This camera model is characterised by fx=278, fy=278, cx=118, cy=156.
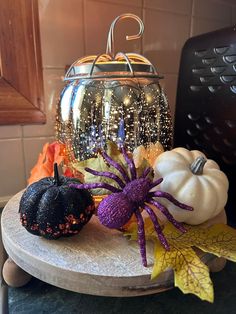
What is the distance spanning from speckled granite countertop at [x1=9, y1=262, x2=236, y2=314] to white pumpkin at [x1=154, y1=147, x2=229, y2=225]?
0.10 m

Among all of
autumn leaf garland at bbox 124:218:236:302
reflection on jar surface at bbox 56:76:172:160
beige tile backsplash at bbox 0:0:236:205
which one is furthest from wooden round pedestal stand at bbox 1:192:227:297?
beige tile backsplash at bbox 0:0:236:205

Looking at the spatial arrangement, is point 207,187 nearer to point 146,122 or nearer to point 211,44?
point 146,122

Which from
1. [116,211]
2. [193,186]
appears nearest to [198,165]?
[193,186]

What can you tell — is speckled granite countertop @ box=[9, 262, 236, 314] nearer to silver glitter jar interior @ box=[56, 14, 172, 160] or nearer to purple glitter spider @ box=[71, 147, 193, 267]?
purple glitter spider @ box=[71, 147, 193, 267]

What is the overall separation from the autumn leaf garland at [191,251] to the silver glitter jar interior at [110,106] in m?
0.15

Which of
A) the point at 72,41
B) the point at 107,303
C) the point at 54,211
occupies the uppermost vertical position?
the point at 72,41

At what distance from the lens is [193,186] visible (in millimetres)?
359

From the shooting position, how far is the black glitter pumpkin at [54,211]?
1.06 feet

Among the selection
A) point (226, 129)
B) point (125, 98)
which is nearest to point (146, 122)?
point (125, 98)

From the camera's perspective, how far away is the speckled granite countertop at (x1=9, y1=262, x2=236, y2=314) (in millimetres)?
344

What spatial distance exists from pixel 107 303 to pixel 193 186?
186 millimetres

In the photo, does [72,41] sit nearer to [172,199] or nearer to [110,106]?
[110,106]

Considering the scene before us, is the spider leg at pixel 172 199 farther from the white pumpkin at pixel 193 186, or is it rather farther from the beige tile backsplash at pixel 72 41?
the beige tile backsplash at pixel 72 41

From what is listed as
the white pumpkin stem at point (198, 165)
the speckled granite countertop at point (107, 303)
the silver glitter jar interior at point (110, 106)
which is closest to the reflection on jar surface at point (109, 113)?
the silver glitter jar interior at point (110, 106)
